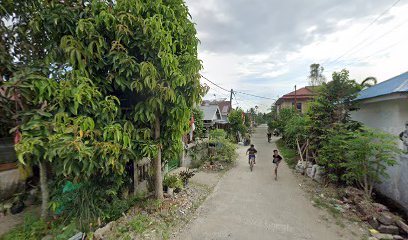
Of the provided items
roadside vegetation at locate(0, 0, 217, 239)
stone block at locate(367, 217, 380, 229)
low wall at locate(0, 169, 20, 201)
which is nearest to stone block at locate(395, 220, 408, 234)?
stone block at locate(367, 217, 380, 229)

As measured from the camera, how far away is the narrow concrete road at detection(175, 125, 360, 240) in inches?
160

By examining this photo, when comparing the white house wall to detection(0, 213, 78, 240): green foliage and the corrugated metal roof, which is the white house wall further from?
the corrugated metal roof

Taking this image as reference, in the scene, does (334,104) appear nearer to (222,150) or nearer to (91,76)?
(222,150)

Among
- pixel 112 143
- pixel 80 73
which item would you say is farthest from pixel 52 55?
pixel 112 143

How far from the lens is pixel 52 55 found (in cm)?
330

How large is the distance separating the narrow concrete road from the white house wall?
254 centimetres

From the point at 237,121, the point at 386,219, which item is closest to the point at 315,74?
the point at 237,121

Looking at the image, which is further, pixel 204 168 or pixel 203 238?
pixel 204 168

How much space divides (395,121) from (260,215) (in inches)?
206

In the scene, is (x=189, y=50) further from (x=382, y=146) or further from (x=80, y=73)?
(x=382, y=146)

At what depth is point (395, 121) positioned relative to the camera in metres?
5.59

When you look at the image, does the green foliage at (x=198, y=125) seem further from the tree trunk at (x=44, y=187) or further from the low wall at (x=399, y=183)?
the low wall at (x=399, y=183)

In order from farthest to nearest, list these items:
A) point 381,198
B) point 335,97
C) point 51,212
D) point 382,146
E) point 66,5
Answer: point 335,97 → point 381,198 → point 382,146 → point 51,212 → point 66,5

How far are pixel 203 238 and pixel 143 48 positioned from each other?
434cm
